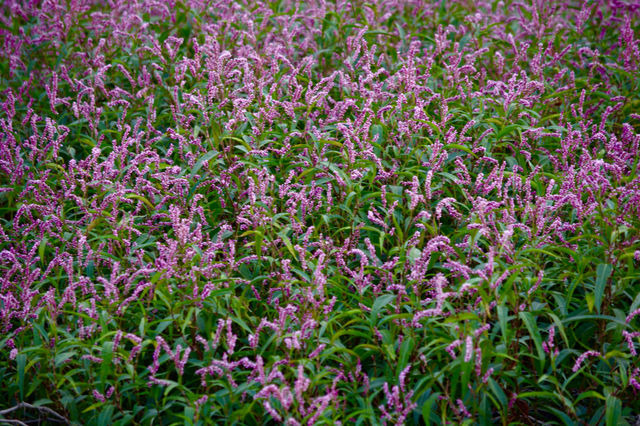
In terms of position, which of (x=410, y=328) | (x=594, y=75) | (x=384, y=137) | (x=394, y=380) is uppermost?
(x=594, y=75)

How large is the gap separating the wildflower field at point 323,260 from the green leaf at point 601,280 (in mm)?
16

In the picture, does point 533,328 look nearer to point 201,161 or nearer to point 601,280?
point 601,280

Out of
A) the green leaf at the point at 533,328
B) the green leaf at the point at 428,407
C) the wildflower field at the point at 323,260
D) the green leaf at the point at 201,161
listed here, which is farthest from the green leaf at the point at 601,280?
the green leaf at the point at 201,161

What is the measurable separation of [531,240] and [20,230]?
10.3 ft

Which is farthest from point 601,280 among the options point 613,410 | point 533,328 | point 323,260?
point 323,260

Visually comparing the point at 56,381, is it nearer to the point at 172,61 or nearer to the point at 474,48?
the point at 172,61

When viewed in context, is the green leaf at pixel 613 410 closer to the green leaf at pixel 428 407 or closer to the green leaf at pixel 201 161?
the green leaf at pixel 428 407

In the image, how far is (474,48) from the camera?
5.51 m

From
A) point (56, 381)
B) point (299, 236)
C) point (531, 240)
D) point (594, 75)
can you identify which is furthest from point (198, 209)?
point (594, 75)

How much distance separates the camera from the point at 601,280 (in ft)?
10.6

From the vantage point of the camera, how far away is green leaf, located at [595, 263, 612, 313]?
10.4 feet

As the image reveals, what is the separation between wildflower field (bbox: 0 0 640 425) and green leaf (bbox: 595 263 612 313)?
0.02 metres

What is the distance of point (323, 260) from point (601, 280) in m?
1.37

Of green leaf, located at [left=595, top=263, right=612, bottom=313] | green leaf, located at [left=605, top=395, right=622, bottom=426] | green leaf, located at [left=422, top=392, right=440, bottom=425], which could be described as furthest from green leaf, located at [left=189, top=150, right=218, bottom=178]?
green leaf, located at [left=605, top=395, right=622, bottom=426]
